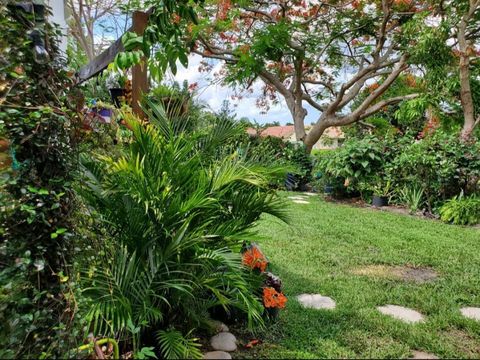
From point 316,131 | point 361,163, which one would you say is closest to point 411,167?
point 361,163

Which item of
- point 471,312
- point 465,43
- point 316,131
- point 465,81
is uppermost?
point 465,43

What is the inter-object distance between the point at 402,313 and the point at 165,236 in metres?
1.64

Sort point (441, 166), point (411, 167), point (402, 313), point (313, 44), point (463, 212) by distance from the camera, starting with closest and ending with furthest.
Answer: point (402, 313), point (463, 212), point (441, 166), point (411, 167), point (313, 44)

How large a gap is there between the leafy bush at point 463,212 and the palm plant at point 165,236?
456 cm

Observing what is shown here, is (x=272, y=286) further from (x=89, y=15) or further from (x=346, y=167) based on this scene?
(x=89, y=15)

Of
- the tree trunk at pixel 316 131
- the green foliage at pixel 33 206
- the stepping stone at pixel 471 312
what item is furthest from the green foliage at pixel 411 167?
the green foliage at pixel 33 206

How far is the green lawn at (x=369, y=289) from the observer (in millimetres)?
1931

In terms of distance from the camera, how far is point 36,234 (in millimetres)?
1509

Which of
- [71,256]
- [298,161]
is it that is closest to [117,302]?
[71,256]

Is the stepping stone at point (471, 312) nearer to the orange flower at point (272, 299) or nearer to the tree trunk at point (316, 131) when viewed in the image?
the orange flower at point (272, 299)

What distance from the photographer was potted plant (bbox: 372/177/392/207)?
698cm

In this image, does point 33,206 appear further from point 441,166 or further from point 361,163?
point 361,163

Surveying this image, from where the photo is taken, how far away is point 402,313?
2.34m

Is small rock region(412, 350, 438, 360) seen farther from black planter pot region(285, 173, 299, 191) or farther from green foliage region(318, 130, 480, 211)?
black planter pot region(285, 173, 299, 191)
